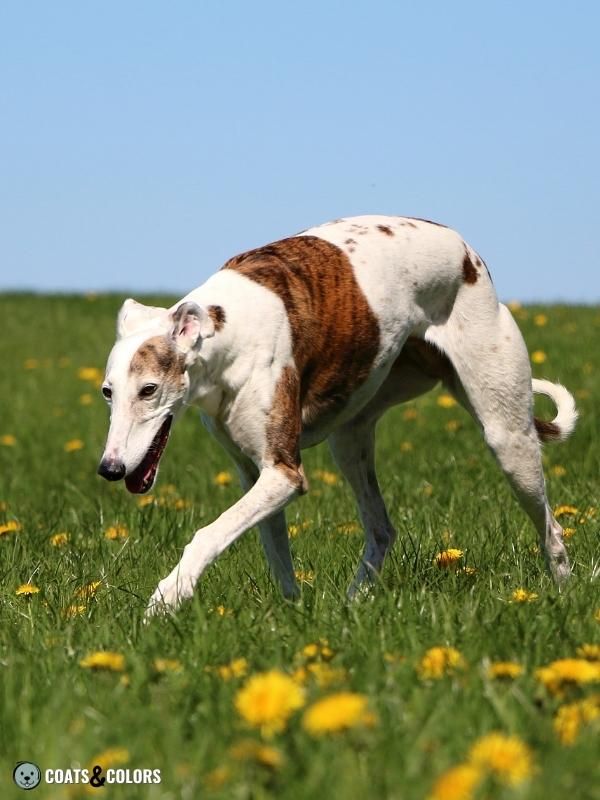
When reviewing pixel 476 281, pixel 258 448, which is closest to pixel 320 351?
pixel 258 448

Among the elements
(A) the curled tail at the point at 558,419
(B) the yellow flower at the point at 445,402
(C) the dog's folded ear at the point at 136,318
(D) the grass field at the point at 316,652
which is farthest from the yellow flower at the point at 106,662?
(B) the yellow flower at the point at 445,402

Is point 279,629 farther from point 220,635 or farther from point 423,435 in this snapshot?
point 423,435

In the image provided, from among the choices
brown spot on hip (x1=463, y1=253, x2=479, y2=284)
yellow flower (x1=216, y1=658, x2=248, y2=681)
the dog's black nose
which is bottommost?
yellow flower (x1=216, y1=658, x2=248, y2=681)

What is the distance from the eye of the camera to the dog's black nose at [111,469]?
13.1 feet

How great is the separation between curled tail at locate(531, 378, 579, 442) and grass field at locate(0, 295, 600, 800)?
1.41 feet

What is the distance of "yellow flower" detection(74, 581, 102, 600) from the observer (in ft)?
14.8

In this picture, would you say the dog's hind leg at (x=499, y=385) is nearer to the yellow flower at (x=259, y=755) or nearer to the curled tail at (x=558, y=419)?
the curled tail at (x=558, y=419)

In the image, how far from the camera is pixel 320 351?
15.8 ft

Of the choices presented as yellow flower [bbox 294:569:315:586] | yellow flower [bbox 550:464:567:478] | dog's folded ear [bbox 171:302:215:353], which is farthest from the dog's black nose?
yellow flower [bbox 550:464:567:478]

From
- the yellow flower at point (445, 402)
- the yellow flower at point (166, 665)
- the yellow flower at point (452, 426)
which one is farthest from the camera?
the yellow flower at point (445, 402)

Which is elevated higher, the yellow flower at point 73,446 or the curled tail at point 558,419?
the curled tail at point 558,419

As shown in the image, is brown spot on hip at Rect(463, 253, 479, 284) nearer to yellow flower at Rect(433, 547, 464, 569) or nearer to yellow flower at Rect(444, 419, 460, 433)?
yellow flower at Rect(433, 547, 464, 569)

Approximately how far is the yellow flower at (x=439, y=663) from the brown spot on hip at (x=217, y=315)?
5.41 ft

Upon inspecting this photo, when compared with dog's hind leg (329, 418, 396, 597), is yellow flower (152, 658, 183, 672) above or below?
above
